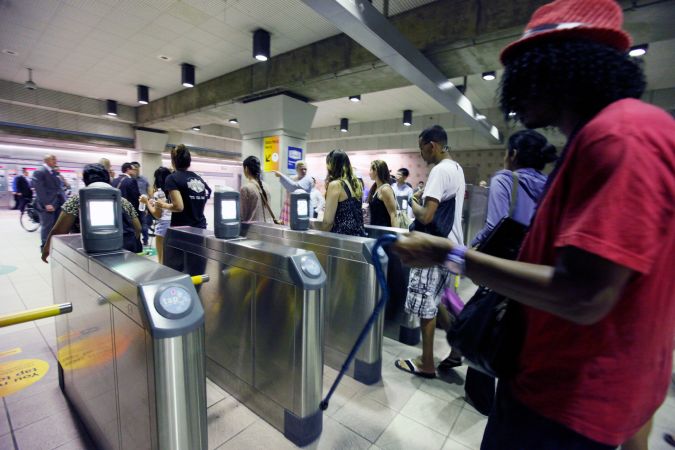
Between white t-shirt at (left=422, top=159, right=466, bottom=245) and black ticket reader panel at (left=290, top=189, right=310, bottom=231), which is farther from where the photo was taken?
black ticket reader panel at (left=290, top=189, right=310, bottom=231)

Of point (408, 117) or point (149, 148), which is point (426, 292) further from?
point (149, 148)

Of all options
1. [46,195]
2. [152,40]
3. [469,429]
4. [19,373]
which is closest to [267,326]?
[469,429]

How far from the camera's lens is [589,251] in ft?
1.74

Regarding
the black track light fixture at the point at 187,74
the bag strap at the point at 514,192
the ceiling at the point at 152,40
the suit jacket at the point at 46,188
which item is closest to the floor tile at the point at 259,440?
the bag strap at the point at 514,192

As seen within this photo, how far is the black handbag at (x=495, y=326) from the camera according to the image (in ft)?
2.52

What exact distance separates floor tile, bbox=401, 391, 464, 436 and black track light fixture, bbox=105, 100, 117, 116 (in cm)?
1110

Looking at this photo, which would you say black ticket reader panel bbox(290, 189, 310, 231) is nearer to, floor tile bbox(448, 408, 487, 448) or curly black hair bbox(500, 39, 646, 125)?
floor tile bbox(448, 408, 487, 448)

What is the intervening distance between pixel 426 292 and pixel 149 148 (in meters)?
11.7

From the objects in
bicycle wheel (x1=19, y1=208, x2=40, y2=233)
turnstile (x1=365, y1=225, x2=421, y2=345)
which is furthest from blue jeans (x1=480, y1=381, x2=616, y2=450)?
bicycle wheel (x1=19, y1=208, x2=40, y2=233)

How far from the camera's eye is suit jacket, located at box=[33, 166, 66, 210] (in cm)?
485

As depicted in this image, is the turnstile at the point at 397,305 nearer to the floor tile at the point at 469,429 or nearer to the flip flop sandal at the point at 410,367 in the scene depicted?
the flip flop sandal at the point at 410,367

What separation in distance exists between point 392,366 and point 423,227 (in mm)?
1123

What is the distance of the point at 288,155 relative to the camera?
649cm

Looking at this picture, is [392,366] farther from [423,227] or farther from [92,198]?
[92,198]
